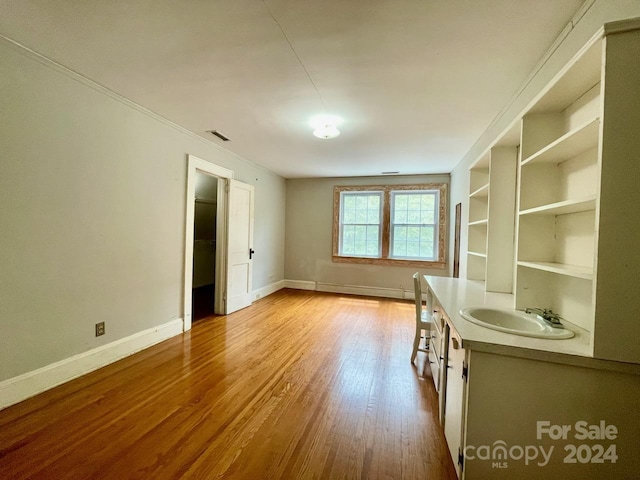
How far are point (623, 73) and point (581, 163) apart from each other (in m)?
0.65

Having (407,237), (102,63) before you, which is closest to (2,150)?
(102,63)

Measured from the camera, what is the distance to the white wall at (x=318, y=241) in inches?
225

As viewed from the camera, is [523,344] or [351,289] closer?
[523,344]

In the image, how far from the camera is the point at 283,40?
69.1 inches

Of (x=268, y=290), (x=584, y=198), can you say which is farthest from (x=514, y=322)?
(x=268, y=290)

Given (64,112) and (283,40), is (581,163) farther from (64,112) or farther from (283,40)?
(64,112)

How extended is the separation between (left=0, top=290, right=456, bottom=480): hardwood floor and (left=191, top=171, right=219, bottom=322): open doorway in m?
2.74

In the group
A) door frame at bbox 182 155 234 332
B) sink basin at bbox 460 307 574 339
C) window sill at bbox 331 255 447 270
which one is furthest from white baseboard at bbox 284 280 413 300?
sink basin at bbox 460 307 574 339

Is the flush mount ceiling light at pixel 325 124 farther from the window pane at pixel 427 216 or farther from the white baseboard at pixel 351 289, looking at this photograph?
the white baseboard at pixel 351 289

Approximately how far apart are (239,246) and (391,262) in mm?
3087

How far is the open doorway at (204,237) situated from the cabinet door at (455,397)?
463 cm

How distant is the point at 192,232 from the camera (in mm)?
3543

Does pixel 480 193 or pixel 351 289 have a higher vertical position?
pixel 480 193

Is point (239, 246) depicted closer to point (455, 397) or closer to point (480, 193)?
point (480, 193)
